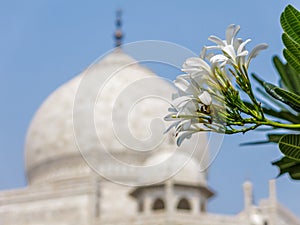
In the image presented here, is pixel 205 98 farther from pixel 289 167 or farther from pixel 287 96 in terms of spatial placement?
pixel 289 167

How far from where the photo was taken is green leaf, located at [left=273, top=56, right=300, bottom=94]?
2598 millimetres

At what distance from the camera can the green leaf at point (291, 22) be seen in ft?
6.26

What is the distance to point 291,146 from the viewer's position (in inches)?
75.7

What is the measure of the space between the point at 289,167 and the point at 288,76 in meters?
0.34

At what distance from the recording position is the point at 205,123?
6.09ft

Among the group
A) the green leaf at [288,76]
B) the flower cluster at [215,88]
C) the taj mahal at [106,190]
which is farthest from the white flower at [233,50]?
the taj mahal at [106,190]

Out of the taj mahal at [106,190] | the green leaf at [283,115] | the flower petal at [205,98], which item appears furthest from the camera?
the taj mahal at [106,190]

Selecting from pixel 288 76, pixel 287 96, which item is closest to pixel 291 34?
pixel 287 96

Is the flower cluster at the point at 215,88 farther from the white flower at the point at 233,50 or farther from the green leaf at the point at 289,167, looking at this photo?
the green leaf at the point at 289,167

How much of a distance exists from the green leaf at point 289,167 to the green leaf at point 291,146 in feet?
2.21

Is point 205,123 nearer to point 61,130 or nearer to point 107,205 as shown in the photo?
point 107,205

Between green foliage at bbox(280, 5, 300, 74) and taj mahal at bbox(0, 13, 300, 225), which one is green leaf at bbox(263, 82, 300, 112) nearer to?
green foliage at bbox(280, 5, 300, 74)

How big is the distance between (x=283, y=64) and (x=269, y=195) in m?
15.7

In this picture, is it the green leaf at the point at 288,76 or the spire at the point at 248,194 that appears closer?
the green leaf at the point at 288,76
